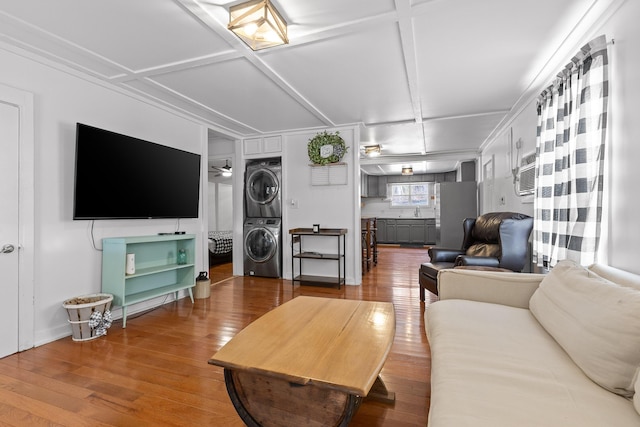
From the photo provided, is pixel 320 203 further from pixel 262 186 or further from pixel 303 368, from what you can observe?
pixel 303 368

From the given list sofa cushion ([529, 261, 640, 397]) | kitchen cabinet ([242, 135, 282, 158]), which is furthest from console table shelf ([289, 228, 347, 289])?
sofa cushion ([529, 261, 640, 397])

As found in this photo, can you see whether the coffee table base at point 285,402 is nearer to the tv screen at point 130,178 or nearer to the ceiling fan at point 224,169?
the tv screen at point 130,178

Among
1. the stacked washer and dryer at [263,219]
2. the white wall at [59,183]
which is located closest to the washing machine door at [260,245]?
the stacked washer and dryer at [263,219]

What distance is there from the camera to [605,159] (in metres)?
1.87

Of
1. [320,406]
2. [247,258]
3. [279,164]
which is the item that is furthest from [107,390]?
[279,164]

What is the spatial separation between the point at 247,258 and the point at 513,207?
4.02 meters

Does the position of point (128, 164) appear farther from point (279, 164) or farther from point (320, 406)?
point (320, 406)

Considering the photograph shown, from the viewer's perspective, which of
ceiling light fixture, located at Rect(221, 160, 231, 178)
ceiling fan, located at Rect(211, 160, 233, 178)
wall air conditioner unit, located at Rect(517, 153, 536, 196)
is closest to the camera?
wall air conditioner unit, located at Rect(517, 153, 536, 196)

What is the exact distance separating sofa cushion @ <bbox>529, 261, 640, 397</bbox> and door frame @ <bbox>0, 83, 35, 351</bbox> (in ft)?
11.3

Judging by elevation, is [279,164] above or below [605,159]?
above

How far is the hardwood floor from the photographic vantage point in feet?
5.14

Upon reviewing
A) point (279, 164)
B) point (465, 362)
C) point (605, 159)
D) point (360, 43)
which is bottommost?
point (465, 362)

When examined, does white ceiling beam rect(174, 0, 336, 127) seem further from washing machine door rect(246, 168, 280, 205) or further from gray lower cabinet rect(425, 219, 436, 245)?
Answer: gray lower cabinet rect(425, 219, 436, 245)

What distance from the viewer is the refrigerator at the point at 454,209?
20.3ft
